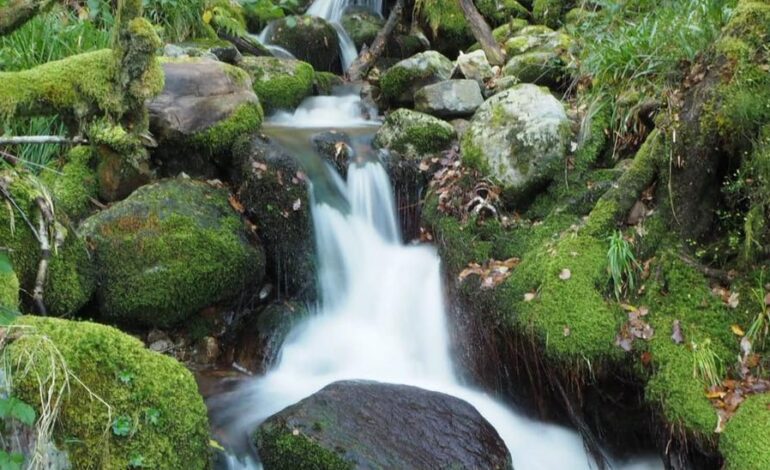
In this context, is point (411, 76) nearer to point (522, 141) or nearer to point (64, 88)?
point (522, 141)

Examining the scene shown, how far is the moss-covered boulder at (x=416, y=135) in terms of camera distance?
6543mm

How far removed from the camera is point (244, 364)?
5254mm

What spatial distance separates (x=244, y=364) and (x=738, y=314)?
3.68 m

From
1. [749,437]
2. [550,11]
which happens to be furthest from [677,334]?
[550,11]

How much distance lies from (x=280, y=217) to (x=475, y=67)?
3872 millimetres

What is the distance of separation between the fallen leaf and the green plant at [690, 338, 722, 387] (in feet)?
0.35

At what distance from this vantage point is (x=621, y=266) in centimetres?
424

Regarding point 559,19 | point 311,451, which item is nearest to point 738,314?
point 311,451

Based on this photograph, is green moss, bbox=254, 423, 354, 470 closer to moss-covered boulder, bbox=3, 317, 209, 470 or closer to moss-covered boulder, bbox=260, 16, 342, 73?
moss-covered boulder, bbox=3, 317, 209, 470

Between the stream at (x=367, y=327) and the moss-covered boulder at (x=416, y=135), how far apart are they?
0.93 ft

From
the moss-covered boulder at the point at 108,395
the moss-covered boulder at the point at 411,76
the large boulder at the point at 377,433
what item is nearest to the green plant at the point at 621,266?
the large boulder at the point at 377,433

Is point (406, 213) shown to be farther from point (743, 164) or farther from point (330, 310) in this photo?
point (743, 164)

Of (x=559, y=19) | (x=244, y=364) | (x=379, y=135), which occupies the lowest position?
(x=244, y=364)

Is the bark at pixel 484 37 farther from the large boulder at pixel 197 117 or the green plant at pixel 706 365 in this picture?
the green plant at pixel 706 365
